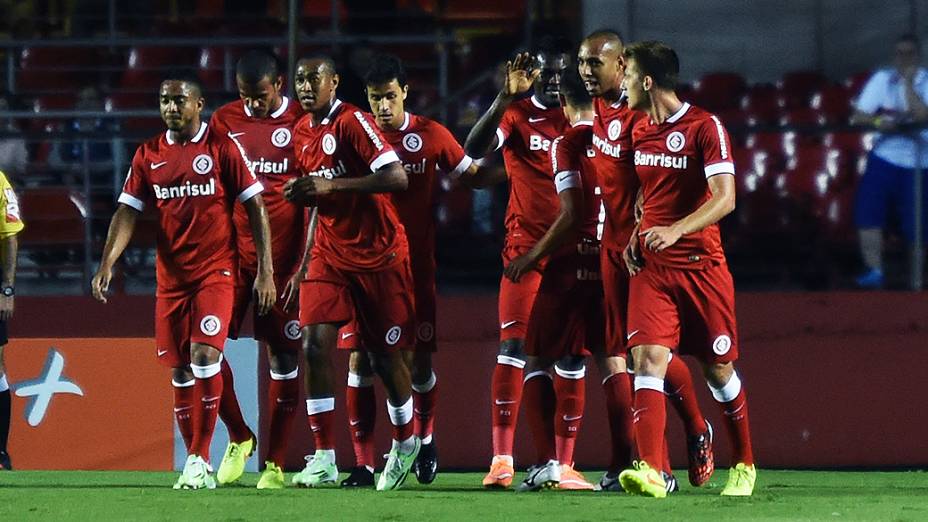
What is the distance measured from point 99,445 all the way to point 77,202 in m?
2.05

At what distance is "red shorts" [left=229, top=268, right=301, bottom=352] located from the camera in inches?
366

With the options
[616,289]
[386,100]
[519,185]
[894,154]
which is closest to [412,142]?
[386,100]

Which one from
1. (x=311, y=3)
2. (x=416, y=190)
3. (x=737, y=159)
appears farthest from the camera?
(x=311, y=3)

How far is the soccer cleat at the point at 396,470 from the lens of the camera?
339 inches

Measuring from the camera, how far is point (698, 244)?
770 centimetres

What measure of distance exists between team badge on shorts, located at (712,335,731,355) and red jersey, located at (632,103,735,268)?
12.7 inches

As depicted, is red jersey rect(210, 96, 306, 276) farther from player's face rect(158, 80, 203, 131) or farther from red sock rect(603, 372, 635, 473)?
red sock rect(603, 372, 635, 473)

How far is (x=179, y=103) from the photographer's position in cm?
859

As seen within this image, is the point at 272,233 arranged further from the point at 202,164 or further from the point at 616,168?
the point at 616,168

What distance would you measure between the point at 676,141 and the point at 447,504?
1797 mm

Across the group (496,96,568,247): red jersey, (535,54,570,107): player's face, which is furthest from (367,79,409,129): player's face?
(535,54,570,107): player's face

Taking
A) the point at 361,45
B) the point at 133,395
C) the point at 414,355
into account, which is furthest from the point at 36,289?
the point at 414,355

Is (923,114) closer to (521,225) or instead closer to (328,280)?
(521,225)

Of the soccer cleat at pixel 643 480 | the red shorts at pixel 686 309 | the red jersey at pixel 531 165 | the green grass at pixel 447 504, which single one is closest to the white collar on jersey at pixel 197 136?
the red jersey at pixel 531 165
